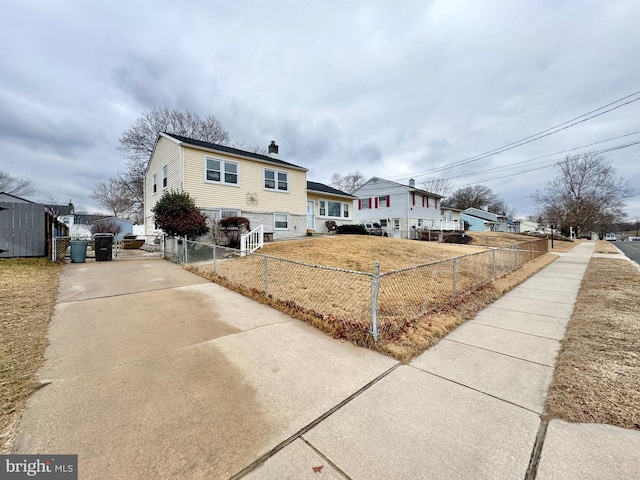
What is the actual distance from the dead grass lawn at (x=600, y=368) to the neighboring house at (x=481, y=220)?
1753 inches

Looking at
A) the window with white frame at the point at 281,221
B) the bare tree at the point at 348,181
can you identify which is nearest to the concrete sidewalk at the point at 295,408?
the window with white frame at the point at 281,221

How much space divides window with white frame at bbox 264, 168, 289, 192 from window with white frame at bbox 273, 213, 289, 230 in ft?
5.24

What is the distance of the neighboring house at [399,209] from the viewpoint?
27.2 m

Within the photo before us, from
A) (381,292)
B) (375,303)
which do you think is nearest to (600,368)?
(375,303)

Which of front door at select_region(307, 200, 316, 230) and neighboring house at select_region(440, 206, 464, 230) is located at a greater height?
neighboring house at select_region(440, 206, 464, 230)

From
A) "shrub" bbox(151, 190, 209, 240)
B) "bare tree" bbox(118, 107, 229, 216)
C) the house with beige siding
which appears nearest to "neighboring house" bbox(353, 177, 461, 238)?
the house with beige siding

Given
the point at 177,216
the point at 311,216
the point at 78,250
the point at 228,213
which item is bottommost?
the point at 78,250

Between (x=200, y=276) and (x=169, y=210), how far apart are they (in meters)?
4.67

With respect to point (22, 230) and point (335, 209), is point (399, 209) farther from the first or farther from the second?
point (22, 230)

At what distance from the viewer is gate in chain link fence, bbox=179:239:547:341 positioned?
4051 mm

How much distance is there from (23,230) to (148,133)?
17.2 meters

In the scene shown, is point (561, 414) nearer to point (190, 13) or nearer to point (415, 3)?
point (415, 3)

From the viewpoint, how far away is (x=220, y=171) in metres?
14.2

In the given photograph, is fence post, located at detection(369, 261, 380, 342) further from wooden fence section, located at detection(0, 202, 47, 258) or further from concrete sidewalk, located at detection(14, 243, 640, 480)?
wooden fence section, located at detection(0, 202, 47, 258)
